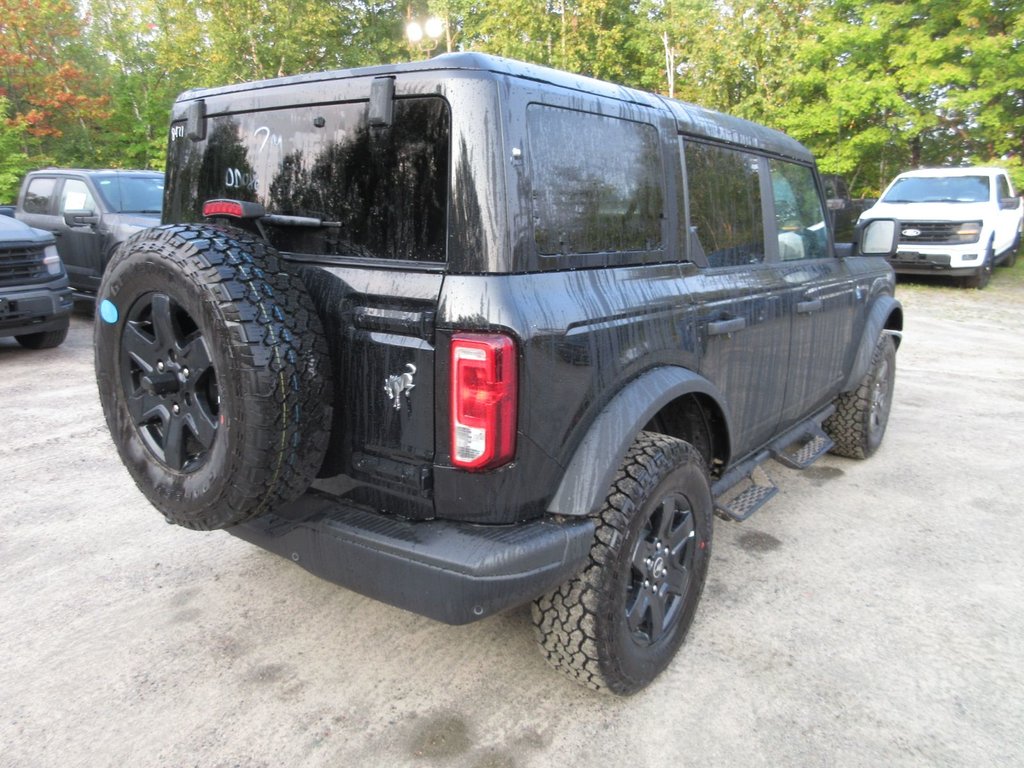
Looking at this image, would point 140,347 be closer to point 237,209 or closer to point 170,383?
point 170,383

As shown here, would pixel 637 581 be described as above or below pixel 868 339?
below

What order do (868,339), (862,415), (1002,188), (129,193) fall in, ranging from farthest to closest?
(1002,188), (129,193), (862,415), (868,339)

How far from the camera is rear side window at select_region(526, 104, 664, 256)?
7.14 ft

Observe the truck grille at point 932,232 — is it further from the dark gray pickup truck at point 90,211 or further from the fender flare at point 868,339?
the dark gray pickup truck at point 90,211

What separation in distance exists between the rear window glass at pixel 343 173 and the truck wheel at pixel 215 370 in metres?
0.25

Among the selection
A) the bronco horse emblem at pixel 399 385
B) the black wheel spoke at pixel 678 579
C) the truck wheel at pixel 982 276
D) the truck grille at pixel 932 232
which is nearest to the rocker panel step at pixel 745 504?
the black wheel spoke at pixel 678 579

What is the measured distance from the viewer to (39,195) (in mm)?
9523

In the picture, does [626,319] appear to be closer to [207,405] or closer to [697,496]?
[697,496]

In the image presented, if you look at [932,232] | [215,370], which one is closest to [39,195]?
[215,370]

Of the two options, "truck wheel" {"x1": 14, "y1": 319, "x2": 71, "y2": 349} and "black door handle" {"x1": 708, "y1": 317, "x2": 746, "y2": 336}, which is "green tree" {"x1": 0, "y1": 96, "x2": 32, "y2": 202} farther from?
"black door handle" {"x1": 708, "y1": 317, "x2": 746, "y2": 336}

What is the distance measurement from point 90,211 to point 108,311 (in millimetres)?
7346

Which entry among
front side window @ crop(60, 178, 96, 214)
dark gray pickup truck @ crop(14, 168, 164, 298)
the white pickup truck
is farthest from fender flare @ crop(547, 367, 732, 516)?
the white pickup truck

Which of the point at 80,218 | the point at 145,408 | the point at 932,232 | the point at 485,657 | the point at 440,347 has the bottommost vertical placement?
the point at 485,657

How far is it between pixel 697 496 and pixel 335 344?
4.62 ft
